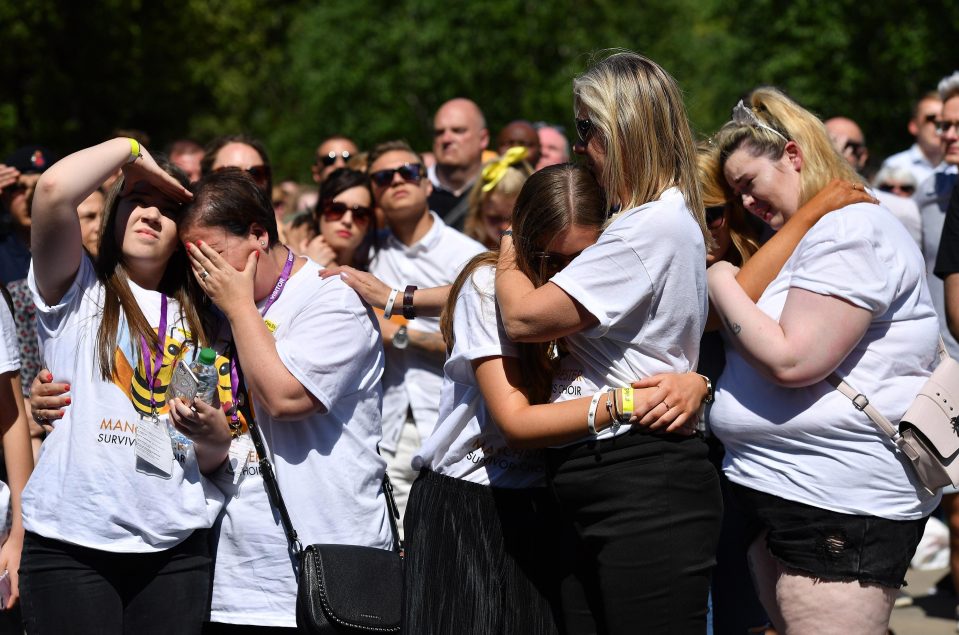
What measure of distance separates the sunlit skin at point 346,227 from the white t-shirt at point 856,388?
2543 mm

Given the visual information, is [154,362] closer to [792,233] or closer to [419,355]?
[792,233]

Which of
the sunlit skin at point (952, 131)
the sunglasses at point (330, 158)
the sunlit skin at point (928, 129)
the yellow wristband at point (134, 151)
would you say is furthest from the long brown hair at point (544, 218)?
the sunlit skin at point (928, 129)

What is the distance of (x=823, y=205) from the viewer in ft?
11.4

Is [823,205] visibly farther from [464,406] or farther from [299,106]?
[299,106]

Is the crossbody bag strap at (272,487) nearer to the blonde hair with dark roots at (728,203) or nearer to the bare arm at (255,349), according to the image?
the bare arm at (255,349)

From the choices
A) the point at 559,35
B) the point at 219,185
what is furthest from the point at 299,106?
the point at 219,185

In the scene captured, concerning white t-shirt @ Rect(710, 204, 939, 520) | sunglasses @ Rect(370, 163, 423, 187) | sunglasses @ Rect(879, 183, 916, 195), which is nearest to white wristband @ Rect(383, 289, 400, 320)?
white t-shirt @ Rect(710, 204, 939, 520)

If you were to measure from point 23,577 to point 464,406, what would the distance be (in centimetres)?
138

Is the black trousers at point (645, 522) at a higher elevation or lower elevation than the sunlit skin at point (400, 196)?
lower

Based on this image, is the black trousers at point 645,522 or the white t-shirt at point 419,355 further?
the white t-shirt at point 419,355

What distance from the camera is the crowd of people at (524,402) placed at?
3.05 m

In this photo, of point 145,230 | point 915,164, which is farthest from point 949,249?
point 915,164

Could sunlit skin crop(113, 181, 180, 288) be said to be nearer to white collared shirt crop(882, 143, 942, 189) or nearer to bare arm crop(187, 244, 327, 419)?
bare arm crop(187, 244, 327, 419)

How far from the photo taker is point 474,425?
3.37 metres
